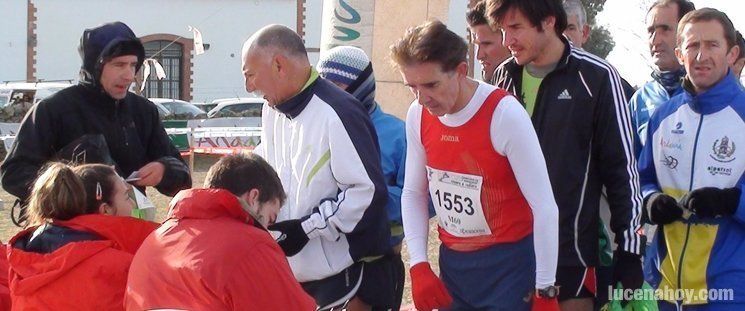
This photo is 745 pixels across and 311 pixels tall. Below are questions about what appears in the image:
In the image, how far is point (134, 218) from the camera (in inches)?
146

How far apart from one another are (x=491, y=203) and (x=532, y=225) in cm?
16

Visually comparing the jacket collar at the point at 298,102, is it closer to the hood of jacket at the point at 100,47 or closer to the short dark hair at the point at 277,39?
the short dark hair at the point at 277,39

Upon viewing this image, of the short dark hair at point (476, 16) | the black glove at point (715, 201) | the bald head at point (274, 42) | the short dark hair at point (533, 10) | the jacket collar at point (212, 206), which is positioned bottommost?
the black glove at point (715, 201)

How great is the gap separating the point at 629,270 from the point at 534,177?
57 cm

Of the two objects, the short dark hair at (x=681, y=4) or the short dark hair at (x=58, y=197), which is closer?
the short dark hair at (x=58, y=197)

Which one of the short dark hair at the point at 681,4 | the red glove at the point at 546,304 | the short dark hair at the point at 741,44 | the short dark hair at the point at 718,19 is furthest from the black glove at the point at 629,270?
the short dark hair at the point at 681,4

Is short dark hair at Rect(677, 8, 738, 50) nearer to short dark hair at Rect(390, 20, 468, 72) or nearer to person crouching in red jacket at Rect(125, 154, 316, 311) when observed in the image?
short dark hair at Rect(390, 20, 468, 72)

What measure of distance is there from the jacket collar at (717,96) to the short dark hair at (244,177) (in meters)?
1.78

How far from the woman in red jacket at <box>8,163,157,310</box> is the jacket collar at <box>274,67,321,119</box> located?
2.41 feet

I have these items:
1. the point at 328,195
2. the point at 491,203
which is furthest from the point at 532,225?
the point at 328,195

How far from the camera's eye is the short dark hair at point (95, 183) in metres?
3.62

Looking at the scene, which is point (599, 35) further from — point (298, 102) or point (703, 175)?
point (298, 102)

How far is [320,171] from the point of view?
4.00 m

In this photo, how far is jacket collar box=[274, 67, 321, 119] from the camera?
159 inches
